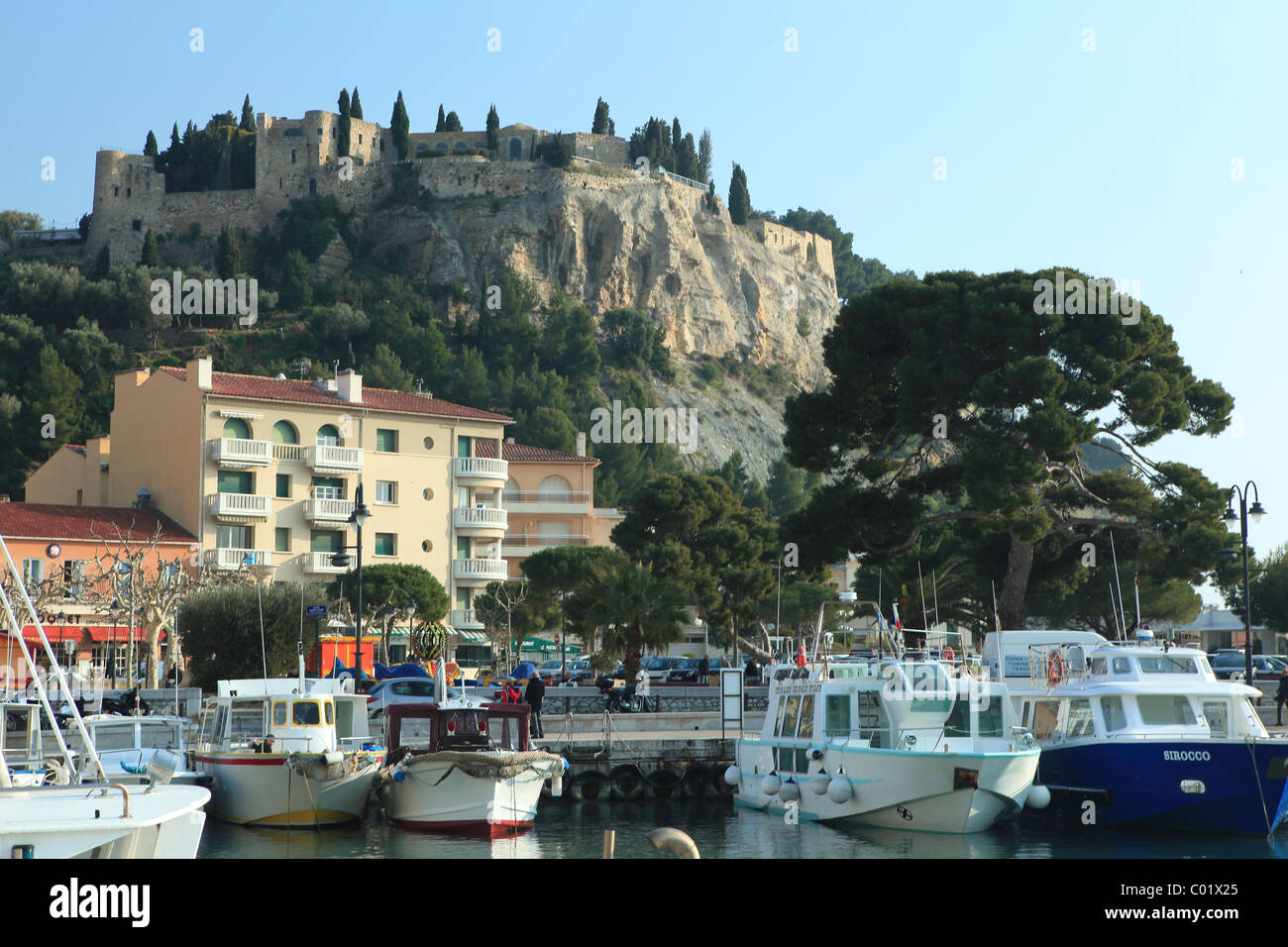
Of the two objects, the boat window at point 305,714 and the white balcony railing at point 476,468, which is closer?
the boat window at point 305,714

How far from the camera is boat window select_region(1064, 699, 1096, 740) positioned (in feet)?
84.6

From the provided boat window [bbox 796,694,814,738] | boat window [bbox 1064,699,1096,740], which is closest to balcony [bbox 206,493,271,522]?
boat window [bbox 796,694,814,738]

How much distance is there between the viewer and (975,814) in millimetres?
23062

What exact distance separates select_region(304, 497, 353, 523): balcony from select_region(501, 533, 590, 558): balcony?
18960mm

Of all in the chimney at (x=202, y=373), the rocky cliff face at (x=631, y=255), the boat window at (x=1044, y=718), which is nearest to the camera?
the boat window at (x=1044, y=718)

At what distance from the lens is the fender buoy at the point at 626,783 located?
2975 centimetres

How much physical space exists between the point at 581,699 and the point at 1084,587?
961 inches

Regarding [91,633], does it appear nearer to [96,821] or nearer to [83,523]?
[83,523]

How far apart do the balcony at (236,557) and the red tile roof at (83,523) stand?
46.9 inches

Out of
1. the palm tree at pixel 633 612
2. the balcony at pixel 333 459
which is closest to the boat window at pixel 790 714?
the palm tree at pixel 633 612

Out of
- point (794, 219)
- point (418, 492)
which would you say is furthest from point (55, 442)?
point (794, 219)

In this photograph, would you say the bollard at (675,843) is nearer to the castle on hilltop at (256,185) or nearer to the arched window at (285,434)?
the arched window at (285,434)

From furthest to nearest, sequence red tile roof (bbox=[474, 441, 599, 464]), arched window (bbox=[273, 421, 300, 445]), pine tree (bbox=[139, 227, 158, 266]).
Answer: pine tree (bbox=[139, 227, 158, 266])
red tile roof (bbox=[474, 441, 599, 464])
arched window (bbox=[273, 421, 300, 445])

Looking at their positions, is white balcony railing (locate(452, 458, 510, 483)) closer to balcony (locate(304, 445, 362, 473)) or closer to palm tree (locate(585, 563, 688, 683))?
balcony (locate(304, 445, 362, 473))
